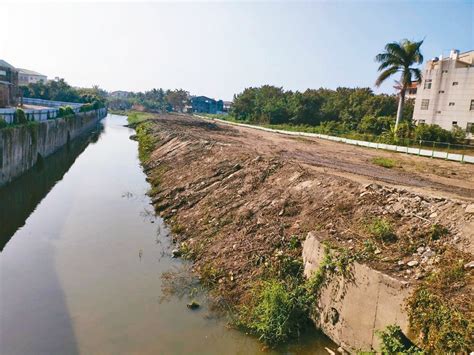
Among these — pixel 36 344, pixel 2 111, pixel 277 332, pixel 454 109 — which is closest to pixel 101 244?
pixel 36 344

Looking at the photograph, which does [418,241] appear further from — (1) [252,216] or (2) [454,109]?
(2) [454,109]

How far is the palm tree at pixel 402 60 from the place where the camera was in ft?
120

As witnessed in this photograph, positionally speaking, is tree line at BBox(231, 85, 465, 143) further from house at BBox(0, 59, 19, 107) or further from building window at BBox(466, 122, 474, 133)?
house at BBox(0, 59, 19, 107)

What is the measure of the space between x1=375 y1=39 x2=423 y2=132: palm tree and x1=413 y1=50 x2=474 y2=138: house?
691 cm

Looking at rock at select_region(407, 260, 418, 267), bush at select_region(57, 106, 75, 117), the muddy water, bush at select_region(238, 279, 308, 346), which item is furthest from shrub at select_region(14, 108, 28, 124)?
rock at select_region(407, 260, 418, 267)

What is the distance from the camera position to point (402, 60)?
121 ft

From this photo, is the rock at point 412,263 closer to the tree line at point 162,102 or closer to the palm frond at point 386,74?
the palm frond at point 386,74

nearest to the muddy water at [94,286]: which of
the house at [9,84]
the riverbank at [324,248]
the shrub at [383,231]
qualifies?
the riverbank at [324,248]

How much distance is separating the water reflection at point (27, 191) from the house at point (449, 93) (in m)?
40.9

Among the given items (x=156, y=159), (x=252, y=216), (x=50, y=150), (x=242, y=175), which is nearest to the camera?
(x=252, y=216)

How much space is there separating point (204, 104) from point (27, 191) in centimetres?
13809

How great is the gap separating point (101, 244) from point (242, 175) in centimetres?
737

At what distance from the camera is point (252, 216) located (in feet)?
44.4

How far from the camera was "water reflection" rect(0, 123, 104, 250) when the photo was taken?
16.3 metres
